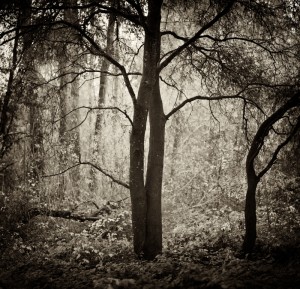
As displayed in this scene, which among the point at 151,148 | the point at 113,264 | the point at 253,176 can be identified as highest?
the point at 151,148

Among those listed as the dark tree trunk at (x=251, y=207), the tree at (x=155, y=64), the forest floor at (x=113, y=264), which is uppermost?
the tree at (x=155, y=64)

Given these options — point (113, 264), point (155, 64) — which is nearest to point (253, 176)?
point (155, 64)

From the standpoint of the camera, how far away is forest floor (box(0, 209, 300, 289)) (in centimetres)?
402

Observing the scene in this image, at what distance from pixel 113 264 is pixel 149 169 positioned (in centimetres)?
209

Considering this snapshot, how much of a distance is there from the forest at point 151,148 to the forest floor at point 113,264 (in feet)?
0.10

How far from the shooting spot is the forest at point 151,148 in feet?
17.6

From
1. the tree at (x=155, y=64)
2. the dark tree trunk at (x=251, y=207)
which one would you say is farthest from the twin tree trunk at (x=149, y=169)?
the dark tree trunk at (x=251, y=207)

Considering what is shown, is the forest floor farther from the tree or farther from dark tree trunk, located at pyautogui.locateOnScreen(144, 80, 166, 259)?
the tree

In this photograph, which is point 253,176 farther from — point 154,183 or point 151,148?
point 151,148

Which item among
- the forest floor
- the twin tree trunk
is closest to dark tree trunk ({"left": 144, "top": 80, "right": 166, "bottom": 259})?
the twin tree trunk

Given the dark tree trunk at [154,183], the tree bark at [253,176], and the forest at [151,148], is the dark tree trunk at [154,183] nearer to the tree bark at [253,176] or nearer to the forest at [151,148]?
the forest at [151,148]

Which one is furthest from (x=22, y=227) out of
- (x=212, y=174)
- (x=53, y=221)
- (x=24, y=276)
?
(x=212, y=174)

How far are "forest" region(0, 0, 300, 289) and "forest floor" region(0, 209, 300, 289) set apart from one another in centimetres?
3

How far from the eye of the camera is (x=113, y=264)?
5723 millimetres
